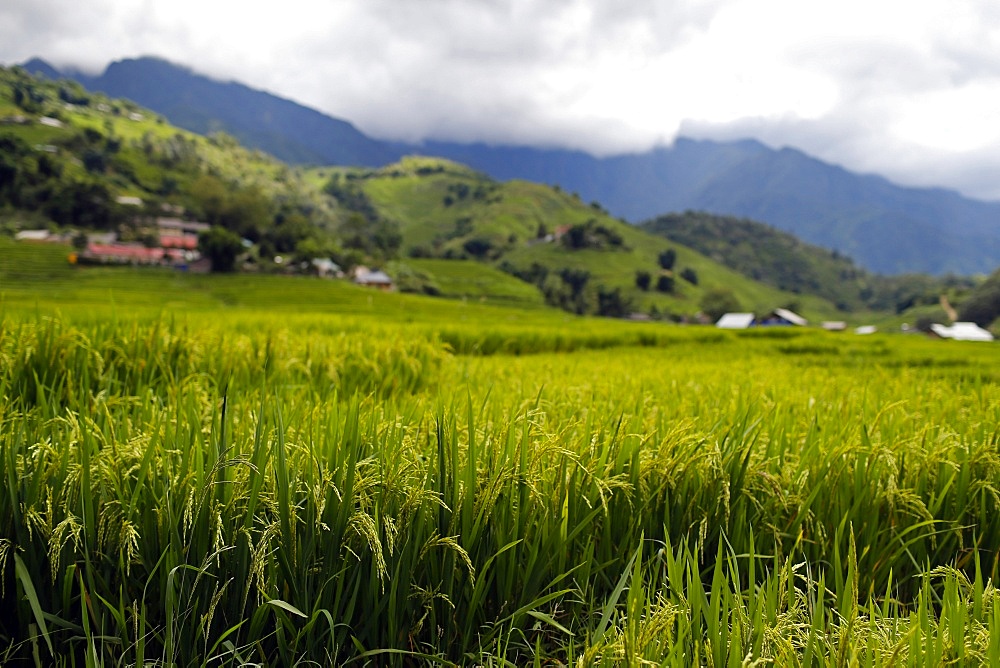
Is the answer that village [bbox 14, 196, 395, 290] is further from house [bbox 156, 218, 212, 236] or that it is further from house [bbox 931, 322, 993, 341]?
house [bbox 931, 322, 993, 341]

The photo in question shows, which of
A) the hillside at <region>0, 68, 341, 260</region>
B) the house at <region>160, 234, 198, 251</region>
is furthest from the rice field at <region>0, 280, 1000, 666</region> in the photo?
the house at <region>160, 234, 198, 251</region>

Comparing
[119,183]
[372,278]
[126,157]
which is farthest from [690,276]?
[126,157]

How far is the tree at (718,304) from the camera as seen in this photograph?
133 metres

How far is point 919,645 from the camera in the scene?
3.99ft

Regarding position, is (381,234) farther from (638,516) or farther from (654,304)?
(638,516)

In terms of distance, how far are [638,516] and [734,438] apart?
0.69 m

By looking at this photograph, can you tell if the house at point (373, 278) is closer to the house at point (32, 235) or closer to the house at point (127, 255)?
the house at point (127, 255)

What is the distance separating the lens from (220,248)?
297ft

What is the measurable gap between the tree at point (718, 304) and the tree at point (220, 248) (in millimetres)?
110883

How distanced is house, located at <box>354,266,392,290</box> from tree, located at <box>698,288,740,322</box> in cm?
8237

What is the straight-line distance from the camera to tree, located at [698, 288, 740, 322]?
437 feet

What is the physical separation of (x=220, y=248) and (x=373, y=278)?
2980 cm

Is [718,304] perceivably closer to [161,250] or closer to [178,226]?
[161,250]

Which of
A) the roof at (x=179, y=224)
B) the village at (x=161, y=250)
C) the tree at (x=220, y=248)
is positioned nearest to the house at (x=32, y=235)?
the village at (x=161, y=250)
